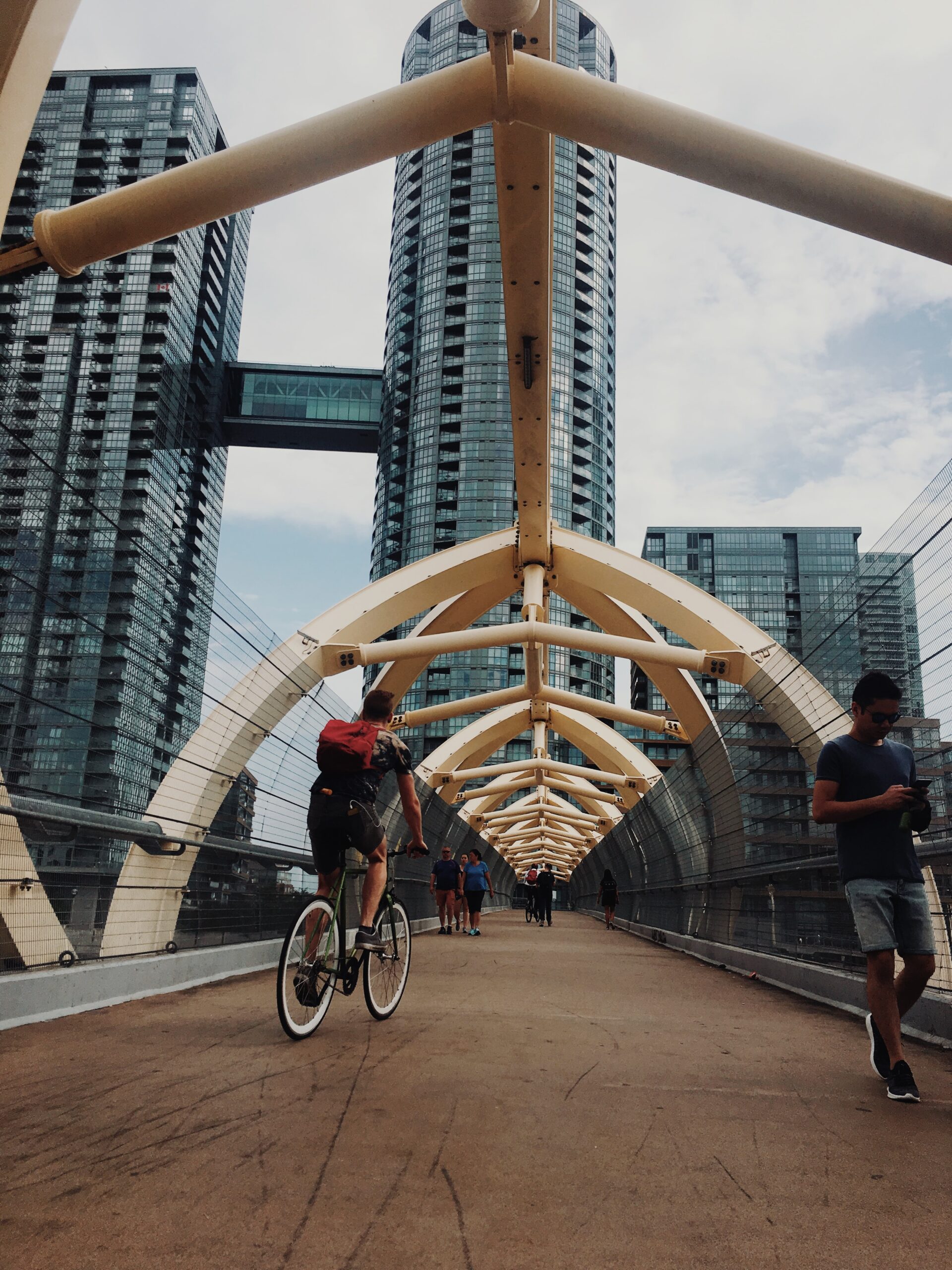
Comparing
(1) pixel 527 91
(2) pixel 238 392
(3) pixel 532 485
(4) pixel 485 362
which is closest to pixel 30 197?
(2) pixel 238 392

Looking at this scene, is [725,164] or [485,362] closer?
[725,164]

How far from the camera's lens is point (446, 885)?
16.6 m

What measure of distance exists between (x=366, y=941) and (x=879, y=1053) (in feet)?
7.71

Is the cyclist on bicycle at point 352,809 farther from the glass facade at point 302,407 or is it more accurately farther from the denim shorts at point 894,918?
the glass facade at point 302,407

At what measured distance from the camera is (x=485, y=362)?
98.8 metres

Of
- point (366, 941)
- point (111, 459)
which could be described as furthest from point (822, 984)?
point (111, 459)

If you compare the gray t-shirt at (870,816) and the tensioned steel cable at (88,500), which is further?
the tensioned steel cable at (88,500)

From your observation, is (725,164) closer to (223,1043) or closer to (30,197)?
(223,1043)

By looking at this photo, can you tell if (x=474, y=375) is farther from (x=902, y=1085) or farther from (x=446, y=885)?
(x=902, y=1085)

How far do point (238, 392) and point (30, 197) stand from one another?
28388mm

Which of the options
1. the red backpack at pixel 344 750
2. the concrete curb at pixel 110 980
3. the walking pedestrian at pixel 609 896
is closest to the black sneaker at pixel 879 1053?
the red backpack at pixel 344 750

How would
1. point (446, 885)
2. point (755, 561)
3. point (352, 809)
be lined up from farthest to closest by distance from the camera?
point (755, 561) < point (446, 885) < point (352, 809)

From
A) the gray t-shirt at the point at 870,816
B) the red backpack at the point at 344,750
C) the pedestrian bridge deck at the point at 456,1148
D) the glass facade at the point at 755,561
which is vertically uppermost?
the glass facade at the point at 755,561

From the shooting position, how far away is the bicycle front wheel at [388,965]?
5223 millimetres
